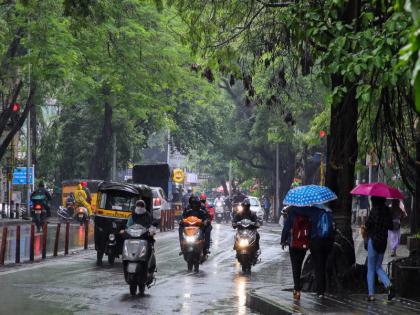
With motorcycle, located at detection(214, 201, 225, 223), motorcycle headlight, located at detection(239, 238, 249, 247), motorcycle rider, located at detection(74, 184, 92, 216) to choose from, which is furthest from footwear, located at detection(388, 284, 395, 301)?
motorcycle, located at detection(214, 201, 225, 223)

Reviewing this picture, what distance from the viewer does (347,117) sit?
14.3 m

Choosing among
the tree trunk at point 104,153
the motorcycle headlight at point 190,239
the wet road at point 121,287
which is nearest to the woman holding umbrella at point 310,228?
the wet road at point 121,287

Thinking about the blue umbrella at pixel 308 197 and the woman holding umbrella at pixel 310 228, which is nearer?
the blue umbrella at pixel 308 197

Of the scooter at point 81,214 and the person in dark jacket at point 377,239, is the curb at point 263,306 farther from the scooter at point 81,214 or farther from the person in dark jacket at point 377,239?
the scooter at point 81,214

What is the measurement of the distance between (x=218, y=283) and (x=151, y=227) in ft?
8.36

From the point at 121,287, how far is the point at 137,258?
1604 millimetres

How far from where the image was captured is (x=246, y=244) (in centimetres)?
2003

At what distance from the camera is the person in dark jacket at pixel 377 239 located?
42.7ft

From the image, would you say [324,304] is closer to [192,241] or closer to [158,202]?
[192,241]

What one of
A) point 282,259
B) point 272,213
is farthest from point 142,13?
point 272,213

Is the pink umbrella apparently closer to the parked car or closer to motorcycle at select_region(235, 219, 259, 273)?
motorcycle at select_region(235, 219, 259, 273)

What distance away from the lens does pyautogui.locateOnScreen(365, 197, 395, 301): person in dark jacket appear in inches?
513

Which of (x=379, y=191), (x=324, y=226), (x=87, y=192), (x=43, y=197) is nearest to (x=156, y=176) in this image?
(x=87, y=192)

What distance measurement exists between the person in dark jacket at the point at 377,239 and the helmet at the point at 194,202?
7426 millimetres
